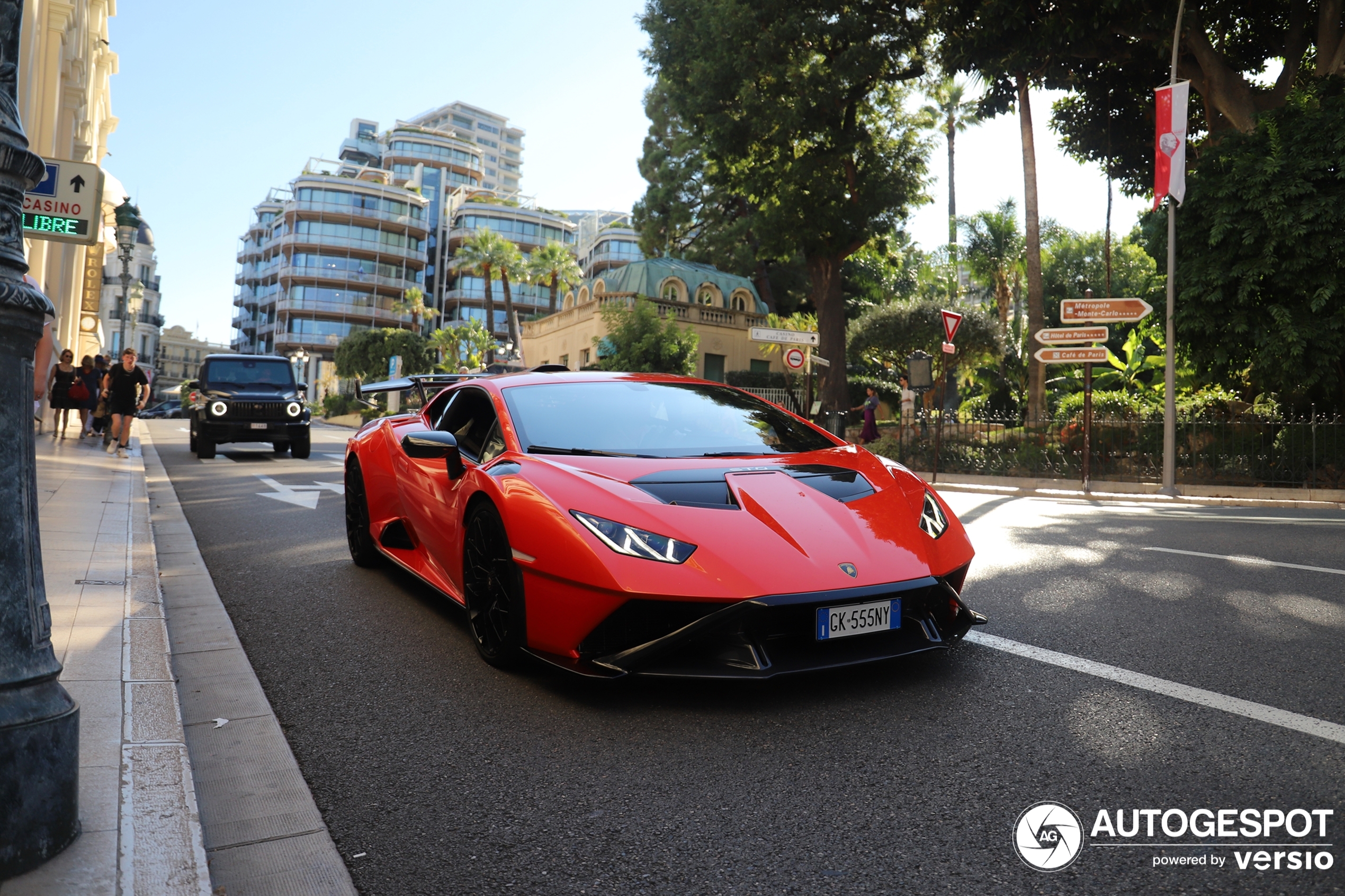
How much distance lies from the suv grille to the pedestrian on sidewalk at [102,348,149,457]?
1.43m

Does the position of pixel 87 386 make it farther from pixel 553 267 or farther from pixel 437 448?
pixel 553 267

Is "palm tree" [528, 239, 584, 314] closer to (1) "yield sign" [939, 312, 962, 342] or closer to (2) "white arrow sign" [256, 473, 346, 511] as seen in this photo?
(1) "yield sign" [939, 312, 962, 342]

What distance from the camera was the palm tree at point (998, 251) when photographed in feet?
139

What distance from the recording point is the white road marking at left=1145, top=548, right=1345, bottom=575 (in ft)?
21.1

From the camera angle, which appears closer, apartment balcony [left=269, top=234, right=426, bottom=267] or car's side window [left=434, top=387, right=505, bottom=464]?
car's side window [left=434, top=387, right=505, bottom=464]

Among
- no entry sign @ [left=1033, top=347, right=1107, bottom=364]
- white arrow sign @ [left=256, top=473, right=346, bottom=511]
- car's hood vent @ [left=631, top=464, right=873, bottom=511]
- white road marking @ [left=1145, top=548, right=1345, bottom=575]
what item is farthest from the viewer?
no entry sign @ [left=1033, top=347, right=1107, bottom=364]

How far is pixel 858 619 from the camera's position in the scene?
11.1ft

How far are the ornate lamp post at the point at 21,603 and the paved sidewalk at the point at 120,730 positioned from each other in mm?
121


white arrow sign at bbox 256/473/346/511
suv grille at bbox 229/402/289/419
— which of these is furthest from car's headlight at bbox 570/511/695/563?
suv grille at bbox 229/402/289/419

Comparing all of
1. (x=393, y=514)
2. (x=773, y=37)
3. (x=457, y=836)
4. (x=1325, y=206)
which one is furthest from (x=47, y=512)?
(x=773, y=37)

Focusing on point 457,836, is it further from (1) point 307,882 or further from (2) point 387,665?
(2) point 387,665

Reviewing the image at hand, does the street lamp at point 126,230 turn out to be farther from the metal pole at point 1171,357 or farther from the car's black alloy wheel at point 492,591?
the car's black alloy wheel at point 492,591

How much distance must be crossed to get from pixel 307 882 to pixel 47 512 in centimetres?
751

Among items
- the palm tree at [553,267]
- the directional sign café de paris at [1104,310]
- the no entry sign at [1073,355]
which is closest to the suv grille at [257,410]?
the no entry sign at [1073,355]
